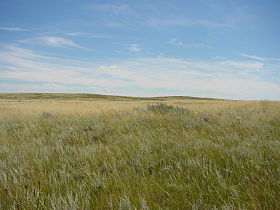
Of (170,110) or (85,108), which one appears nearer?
(170,110)

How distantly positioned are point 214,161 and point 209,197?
1034 mm

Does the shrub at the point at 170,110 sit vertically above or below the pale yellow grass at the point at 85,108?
above

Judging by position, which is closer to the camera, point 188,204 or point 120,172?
point 188,204

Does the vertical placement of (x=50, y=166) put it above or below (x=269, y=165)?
below

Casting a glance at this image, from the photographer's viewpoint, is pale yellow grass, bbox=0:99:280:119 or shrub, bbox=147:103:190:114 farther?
pale yellow grass, bbox=0:99:280:119

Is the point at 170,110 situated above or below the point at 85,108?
above

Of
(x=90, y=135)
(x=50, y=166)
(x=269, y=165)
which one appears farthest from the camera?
(x=90, y=135)

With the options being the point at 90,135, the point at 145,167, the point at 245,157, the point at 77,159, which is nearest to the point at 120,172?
the point at 145,167

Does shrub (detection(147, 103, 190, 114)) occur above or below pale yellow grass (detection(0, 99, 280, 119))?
above

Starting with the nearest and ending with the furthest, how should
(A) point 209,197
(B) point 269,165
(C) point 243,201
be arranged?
(C) point 243,201
(A) point 209,197
(B) point 269,165

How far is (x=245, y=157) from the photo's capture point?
2857 millimetres

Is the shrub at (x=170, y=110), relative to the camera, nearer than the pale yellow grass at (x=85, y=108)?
Yes

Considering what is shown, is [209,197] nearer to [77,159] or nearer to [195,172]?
[195,172]

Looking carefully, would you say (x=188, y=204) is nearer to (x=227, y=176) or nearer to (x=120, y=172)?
(x=227, y=176)
